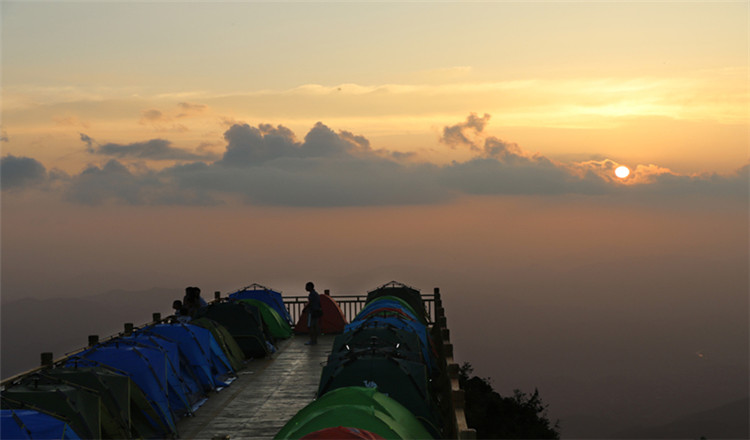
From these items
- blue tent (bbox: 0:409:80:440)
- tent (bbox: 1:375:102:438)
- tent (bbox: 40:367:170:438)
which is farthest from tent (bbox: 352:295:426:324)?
blue tent (bbox: 0:409:80:440)

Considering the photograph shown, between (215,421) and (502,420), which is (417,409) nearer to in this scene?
(215,421)

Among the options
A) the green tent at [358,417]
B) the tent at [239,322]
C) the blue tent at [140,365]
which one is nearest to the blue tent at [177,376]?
the blue tent at [140,365]

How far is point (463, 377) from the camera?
37844 mm

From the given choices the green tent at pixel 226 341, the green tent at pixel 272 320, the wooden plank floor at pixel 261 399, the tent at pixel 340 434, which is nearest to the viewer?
the tent at pixel 340 434

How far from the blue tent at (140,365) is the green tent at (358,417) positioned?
5.17 m

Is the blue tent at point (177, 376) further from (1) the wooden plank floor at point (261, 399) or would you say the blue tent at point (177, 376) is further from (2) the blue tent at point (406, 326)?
(2) the blue tent at point (406, 326)

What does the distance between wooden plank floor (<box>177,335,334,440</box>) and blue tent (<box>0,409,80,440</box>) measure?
14.1ft

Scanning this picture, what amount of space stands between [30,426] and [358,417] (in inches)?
200

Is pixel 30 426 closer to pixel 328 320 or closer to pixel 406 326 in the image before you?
pixel 406 326

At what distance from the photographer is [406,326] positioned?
21.4 meters

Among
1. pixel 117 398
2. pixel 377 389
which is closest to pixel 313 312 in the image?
pixel 117 398

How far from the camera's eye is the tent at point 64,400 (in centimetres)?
1400

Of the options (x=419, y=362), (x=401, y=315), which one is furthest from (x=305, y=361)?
(x=419, y=362)

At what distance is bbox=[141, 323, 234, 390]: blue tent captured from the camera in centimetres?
2021
